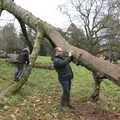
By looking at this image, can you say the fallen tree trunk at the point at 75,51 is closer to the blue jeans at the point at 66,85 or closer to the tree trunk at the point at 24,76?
the tree trunk at the point at 24,76

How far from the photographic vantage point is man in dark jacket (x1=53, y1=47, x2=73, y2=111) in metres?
9.68

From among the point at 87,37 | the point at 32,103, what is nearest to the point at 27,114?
the point at 32,103

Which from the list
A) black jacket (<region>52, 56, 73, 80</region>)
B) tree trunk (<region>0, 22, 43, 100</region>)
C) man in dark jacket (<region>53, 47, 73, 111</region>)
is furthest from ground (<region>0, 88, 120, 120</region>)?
black jacket (<region>52, 56, 73, 80</region>)

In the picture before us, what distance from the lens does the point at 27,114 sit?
30.6ft

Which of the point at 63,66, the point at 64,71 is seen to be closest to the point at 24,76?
the point at 64,71

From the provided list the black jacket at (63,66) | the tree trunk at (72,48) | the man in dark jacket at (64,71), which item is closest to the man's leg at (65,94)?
the man in dark jacket at (64,71)

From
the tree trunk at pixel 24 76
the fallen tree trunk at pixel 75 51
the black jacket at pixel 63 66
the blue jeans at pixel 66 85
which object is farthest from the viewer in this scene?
the tree trunk at pixel 24 76

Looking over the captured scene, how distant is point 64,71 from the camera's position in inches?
390

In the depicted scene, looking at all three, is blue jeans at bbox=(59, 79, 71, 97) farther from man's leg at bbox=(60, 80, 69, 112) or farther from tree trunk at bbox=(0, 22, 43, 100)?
tree trunk at bbox=(0, 22, 43, 100)

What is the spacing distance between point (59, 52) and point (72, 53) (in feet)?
1.45

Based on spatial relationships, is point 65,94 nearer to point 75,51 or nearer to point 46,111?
point 46,111

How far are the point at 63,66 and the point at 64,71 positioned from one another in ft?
0.87

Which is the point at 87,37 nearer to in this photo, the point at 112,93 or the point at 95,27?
the point at 95,27

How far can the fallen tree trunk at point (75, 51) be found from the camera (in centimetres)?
916
